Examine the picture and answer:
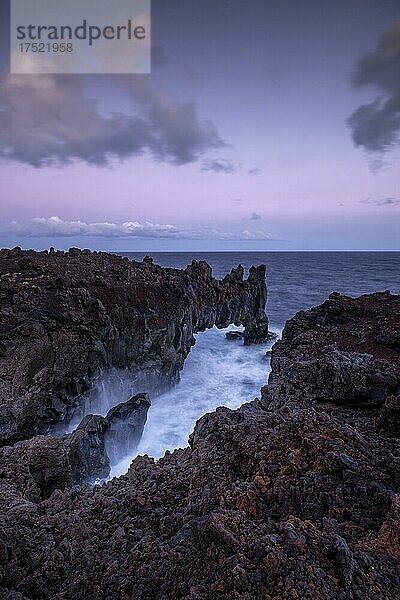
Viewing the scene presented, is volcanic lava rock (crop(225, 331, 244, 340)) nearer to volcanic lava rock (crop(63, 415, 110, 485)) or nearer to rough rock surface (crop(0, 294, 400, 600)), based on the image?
volcanic lava rock (crop(63, 415, 110, 485))

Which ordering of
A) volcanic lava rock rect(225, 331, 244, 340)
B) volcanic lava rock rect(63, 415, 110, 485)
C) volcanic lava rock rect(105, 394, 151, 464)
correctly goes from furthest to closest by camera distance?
1. volcanic lava rock rect(225, 331, 244, 340)
2. volcanic lava rock rect(105, 394, 151, 464)
3. volcanic lava rock rect(63, 415, 110, 485)

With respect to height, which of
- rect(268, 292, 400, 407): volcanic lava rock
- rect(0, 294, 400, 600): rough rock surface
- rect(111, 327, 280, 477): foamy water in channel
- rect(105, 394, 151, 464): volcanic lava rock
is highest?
rect(268, 292, 400, 407): volcanic lava rock

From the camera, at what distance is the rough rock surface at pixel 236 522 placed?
132 inches

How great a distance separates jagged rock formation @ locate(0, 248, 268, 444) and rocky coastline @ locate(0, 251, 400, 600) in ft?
20.7

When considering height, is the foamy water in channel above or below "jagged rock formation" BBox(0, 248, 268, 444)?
below

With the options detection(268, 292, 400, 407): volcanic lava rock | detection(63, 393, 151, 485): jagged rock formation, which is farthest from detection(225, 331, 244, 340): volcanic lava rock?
detection(268, 292, 400, 407): volcanic lava rock

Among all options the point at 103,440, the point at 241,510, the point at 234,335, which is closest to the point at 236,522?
the point at 241,510

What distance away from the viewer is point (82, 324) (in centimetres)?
1688

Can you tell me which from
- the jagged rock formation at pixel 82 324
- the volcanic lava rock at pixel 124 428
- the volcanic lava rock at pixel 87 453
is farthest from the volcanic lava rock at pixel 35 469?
the volcanic lava rock at pixel 124 428

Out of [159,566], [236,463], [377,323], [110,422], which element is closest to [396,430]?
[236,463]

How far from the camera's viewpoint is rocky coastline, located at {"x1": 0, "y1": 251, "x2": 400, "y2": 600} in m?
3.41

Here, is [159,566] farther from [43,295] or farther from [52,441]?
[43,295]

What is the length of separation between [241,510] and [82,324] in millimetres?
13975

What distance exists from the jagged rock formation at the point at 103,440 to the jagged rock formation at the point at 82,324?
2.54 meters
